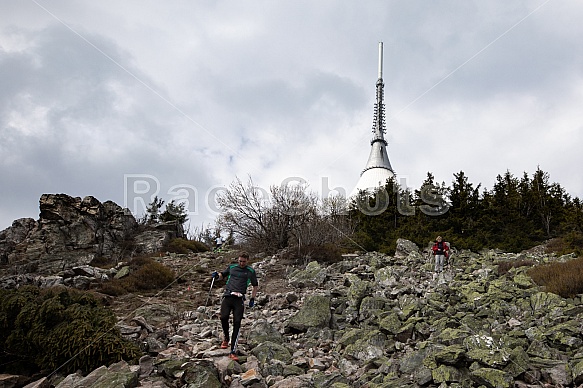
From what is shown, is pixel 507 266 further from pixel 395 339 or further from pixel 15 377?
pixel 15 377

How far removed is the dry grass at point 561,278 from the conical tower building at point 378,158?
38412 mm

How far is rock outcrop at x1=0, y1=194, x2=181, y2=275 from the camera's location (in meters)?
19.3

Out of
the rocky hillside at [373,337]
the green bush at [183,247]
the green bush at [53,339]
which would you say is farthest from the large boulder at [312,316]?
the green bush at [183,247]

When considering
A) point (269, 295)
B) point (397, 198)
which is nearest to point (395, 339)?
point (269, 295)

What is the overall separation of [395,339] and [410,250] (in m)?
10.6

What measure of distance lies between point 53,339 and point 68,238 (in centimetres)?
1696

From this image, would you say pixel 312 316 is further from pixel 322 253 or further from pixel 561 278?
pixel 322 253

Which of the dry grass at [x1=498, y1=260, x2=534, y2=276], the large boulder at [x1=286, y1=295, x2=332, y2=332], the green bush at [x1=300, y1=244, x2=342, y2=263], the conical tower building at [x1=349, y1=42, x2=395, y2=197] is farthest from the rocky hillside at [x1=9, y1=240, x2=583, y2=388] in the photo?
the conical tower building at [x1=349, y1=42, x2=395, y2=197]

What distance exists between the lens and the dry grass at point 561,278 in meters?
9.03

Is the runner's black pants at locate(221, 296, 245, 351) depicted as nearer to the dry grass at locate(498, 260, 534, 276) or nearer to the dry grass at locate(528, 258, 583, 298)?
the dry grass at locate(528, 258, 583, 298)

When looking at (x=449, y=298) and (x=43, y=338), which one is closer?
(x=43, y=338)

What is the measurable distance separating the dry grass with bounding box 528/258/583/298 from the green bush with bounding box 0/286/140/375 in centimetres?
968

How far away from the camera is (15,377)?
19.0 feet

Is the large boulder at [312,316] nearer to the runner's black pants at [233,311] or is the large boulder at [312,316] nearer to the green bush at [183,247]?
the runner's black pants at [233,311]
